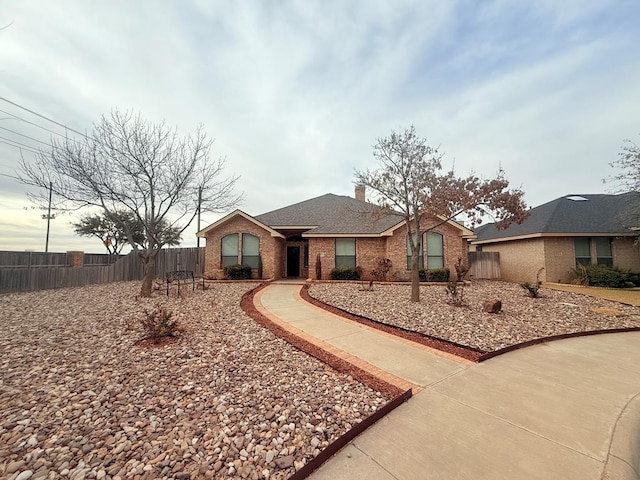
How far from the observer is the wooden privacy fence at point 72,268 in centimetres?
1097

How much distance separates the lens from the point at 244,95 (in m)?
10.0

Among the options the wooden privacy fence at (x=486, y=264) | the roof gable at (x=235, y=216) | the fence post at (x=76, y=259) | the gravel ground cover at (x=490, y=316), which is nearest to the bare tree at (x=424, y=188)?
the gravel ground cover at (x=490, y=316)

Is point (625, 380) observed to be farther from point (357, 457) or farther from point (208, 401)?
point (208, 401)

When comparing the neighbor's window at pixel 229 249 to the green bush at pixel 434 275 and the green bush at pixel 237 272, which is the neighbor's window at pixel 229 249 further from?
the green bush at pixel 434 275

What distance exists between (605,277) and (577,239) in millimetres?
2408

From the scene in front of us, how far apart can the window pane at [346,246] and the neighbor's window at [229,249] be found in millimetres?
5938

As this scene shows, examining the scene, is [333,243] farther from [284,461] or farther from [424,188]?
[284,461]

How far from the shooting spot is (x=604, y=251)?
562 inches

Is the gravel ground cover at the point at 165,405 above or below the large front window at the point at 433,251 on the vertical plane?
below

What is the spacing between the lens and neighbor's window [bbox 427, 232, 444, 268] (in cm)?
1441

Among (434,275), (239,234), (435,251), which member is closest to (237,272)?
(239,234)

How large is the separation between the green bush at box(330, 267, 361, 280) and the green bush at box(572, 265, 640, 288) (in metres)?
11.2

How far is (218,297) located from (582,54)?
45.2 ft

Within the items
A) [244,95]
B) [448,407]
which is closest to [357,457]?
[448,407]
